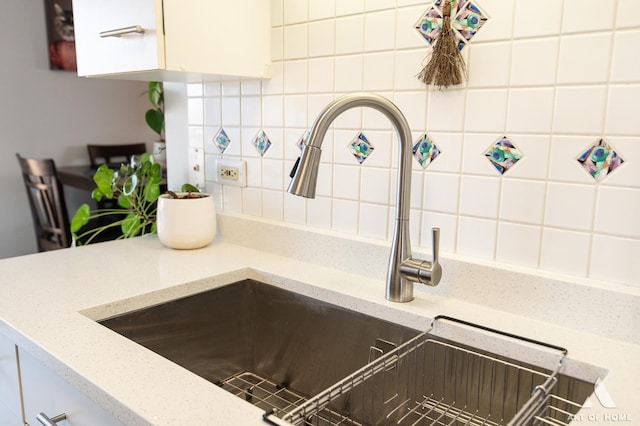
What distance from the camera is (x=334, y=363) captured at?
110 centimetres

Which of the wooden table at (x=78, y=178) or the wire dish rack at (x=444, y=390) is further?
the wooden table at (x=78, y=178)

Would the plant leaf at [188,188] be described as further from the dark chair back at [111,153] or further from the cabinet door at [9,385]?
the dark chair back at [111,153]

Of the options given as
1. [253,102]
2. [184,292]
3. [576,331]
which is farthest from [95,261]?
[576,331]

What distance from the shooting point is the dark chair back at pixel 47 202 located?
270 centimetres

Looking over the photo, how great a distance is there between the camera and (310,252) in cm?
129

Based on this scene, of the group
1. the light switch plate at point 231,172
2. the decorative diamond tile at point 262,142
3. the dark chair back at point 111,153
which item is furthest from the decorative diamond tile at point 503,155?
the dark chair back at point 111,153

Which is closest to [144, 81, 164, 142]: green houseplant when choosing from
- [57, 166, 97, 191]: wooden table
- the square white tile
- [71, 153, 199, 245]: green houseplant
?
[71, 153, 199, 245]: green houseplant

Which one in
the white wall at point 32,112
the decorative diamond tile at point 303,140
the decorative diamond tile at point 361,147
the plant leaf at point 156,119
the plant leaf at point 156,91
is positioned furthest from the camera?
the white wall at point 32,112

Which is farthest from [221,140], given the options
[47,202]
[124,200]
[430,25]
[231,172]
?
[47,202]

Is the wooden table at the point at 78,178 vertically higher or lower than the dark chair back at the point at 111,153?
lower

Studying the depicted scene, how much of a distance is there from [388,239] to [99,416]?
68cm

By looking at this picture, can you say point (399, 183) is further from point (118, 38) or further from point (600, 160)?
point (118, 38)

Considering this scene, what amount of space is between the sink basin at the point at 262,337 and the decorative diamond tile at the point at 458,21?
1.94 feet

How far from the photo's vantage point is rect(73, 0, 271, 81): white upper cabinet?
1.13m
